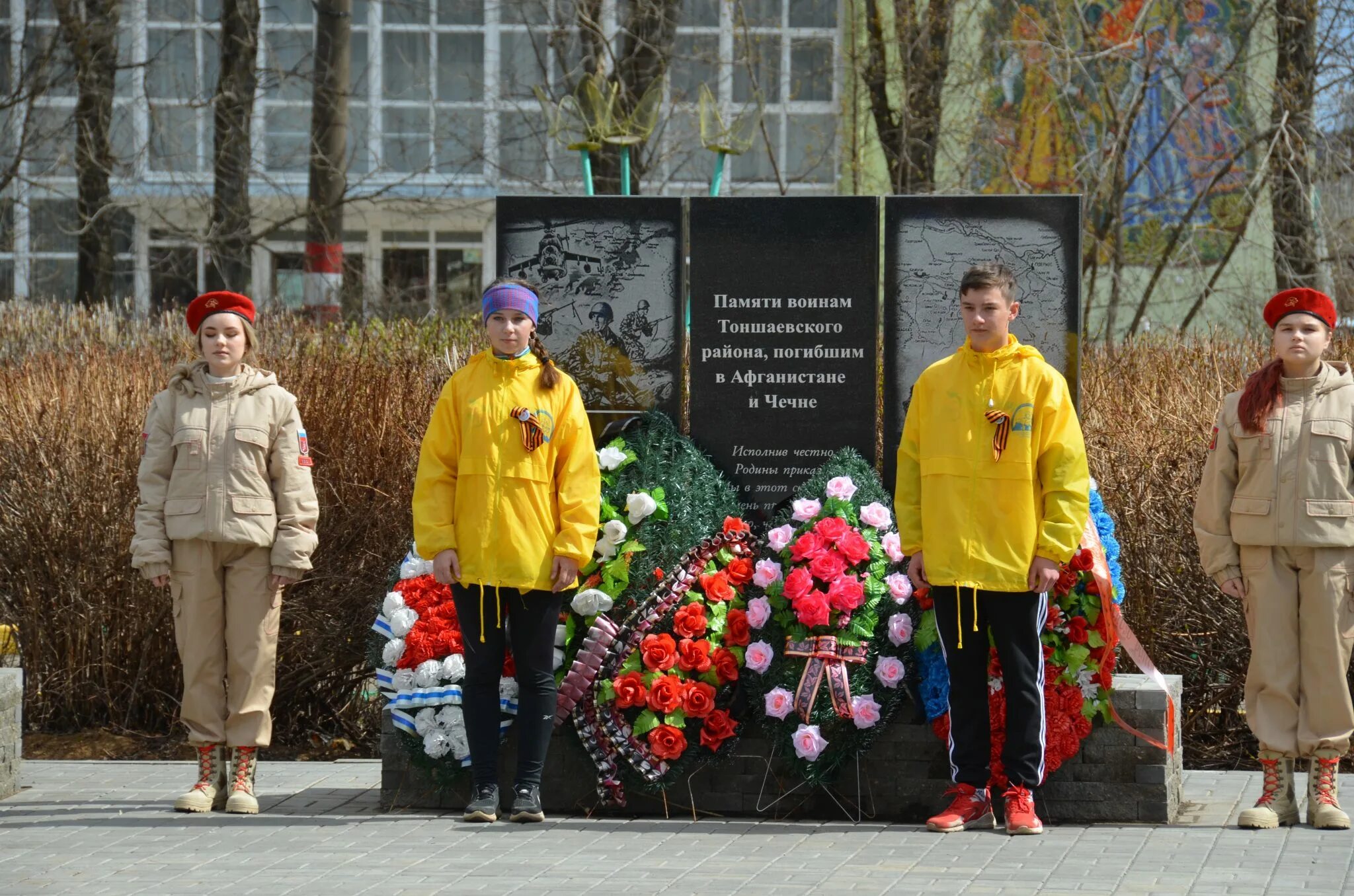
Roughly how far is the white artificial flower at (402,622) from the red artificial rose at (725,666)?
1191mm

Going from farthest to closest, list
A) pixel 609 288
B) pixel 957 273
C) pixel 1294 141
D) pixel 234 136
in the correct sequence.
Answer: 1. pixel 234 136
2. pixel 1294 141
3. pixel 609 288
4. pixel 957 273

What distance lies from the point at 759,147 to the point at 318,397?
687 inches

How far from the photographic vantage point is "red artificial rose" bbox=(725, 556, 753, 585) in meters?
6.79

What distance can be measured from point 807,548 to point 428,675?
1.53 meters

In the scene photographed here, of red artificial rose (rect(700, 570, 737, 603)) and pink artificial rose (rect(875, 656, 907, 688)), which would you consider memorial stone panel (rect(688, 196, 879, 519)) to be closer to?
red artificial rose (rect(700, 570, 737, 603))

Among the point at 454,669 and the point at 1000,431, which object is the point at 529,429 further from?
the point at 1000,431

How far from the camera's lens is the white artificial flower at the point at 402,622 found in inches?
267

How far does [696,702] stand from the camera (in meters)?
6.50

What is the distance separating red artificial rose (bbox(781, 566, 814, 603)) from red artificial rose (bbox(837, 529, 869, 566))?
0.16 metres

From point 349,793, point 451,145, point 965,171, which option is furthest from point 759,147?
point 349,793

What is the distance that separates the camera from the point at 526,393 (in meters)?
6.38

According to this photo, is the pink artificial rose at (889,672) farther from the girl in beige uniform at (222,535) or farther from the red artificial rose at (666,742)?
the girl in beige uniform at (222,535)

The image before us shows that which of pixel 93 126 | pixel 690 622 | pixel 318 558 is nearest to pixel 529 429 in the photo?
pixel 690 622

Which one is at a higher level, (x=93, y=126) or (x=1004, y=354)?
(x=93, y=126)
